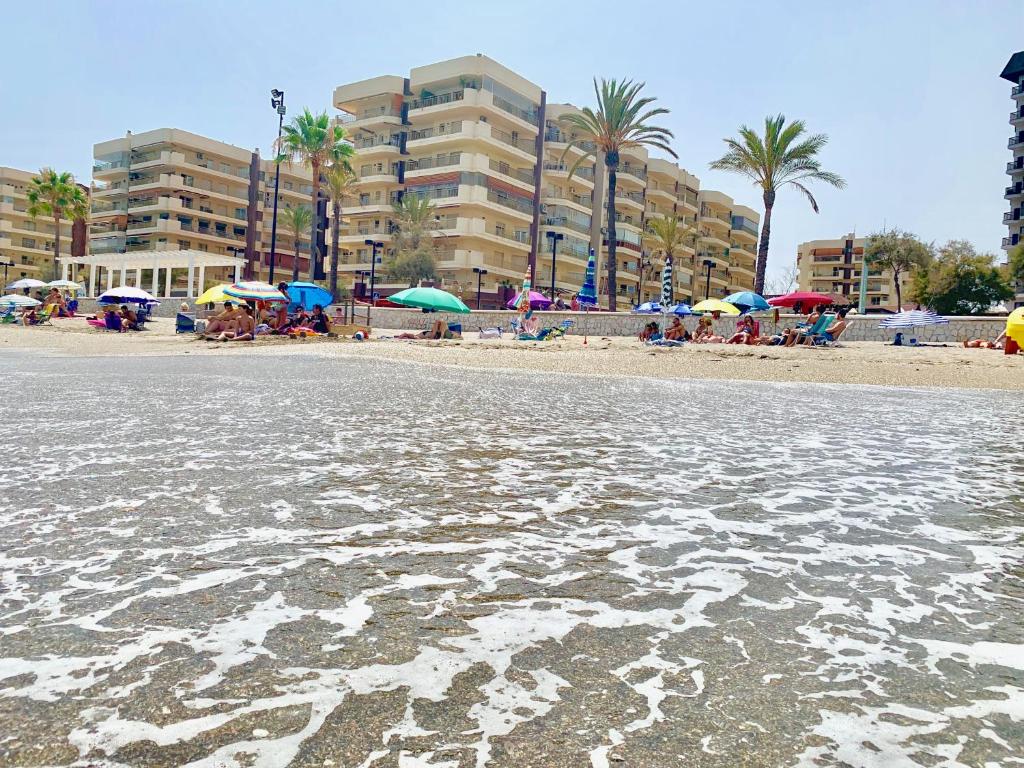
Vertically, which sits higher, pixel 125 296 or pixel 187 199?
pixel 187 199

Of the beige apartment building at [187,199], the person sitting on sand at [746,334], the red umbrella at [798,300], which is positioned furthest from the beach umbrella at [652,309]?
the beige apartment building at [187,199]

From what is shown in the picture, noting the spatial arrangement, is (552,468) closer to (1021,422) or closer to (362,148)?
(1021,422)

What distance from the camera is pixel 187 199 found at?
229ft

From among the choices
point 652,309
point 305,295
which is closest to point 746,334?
point 652,309

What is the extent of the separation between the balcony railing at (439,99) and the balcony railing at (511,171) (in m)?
Answer: 5.21

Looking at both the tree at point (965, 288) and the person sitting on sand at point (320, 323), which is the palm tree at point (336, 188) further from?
the tree at point (965, 288)

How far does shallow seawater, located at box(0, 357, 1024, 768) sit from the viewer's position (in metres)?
2.04

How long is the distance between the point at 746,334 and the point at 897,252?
46.4 m

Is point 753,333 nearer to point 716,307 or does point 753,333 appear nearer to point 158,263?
point 716,307

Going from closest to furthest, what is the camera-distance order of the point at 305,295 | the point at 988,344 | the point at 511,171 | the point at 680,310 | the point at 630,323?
the point at 988,344 < the point at 305,295 < the point at 680,310 < the point at 630,323 < the point at 511,171

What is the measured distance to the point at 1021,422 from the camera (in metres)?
9.74

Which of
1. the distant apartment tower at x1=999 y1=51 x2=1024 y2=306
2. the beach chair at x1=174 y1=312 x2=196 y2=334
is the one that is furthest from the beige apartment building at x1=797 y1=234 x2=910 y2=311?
the beach chair at x1=174 y1=312 x2=196 y2=334

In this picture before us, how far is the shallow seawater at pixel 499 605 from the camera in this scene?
2045 millimetres

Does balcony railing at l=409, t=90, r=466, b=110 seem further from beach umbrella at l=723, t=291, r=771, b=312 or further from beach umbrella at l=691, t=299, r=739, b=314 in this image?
beach umbrella at l=691, t=299, r=739, b=314
